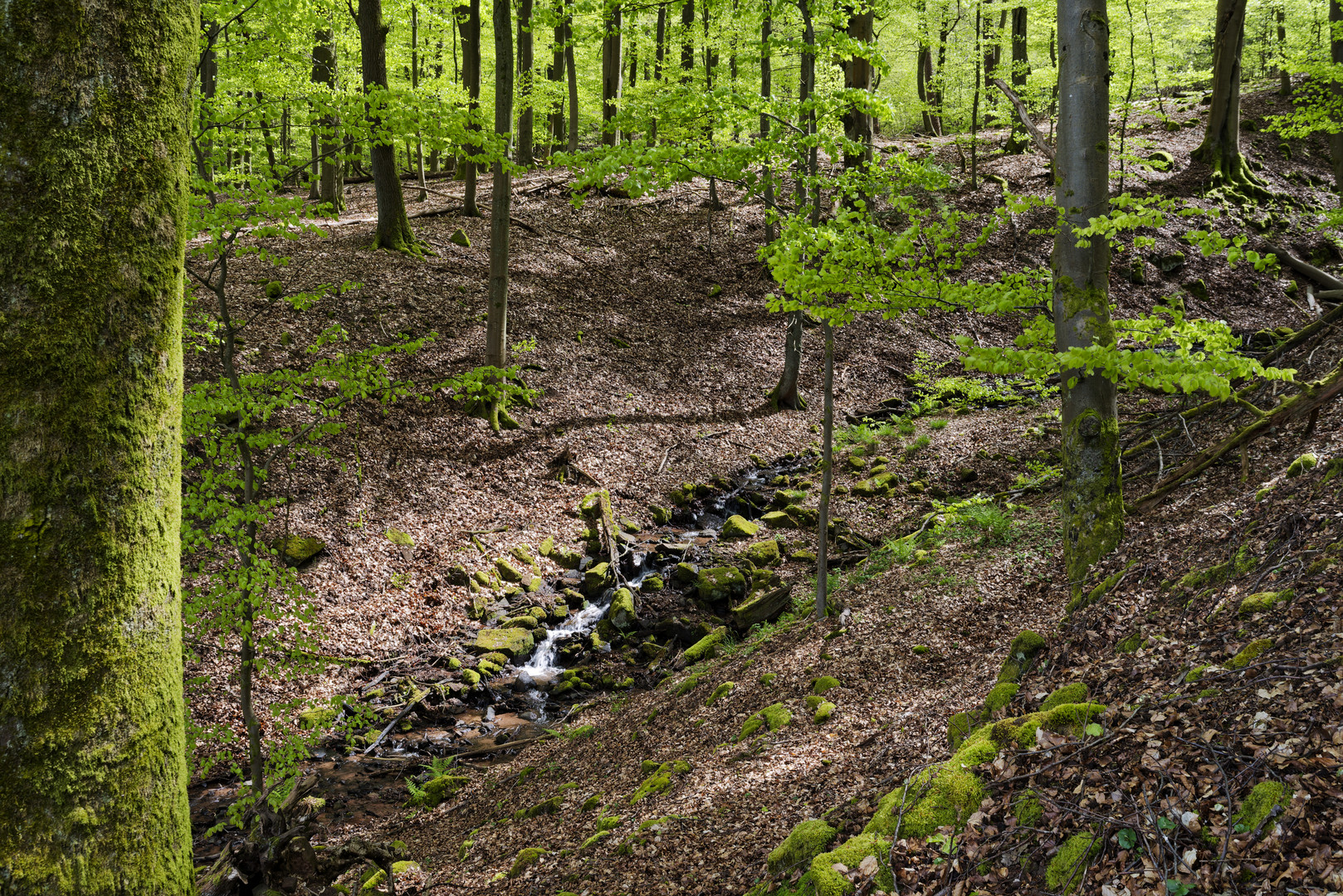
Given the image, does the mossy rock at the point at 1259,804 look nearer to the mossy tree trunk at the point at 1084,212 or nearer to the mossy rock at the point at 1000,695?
the mossy rock at the point at 1000,695

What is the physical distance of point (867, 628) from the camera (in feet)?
20.1

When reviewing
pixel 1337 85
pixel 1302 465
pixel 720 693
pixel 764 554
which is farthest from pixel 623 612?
pixel 1337 85

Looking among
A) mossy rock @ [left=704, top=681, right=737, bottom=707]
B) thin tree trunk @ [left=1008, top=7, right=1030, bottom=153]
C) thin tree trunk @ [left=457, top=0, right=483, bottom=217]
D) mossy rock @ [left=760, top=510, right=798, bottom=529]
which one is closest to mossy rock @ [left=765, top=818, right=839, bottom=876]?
mossy rock @ [left=704, top=681, right=737, bottom=707]

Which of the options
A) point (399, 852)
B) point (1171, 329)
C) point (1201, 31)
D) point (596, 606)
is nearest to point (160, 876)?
point (399, 852)

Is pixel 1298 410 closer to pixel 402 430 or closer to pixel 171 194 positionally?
pixel 171 194

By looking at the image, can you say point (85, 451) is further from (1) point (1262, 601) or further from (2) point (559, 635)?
(2) point (559, 635)

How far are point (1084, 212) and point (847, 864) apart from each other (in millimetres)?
3663

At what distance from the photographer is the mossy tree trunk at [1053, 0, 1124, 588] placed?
4.16 meters

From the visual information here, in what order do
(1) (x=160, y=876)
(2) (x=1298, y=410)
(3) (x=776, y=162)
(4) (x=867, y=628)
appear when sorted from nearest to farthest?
(1) (x=160, y=876) < (2) (x=1298, y=410) < (4) (x=867, y=628) < (3) (x=776, y=162)

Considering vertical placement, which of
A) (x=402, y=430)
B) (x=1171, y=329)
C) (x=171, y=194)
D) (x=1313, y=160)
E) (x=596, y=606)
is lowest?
(x=596, y=606)

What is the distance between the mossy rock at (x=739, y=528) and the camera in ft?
34.4

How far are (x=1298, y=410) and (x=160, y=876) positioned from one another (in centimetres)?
673

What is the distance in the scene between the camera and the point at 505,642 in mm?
8336

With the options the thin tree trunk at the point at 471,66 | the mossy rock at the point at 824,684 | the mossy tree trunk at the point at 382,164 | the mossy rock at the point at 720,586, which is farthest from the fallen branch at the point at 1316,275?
the thin tree trunk at the point at 471,66
